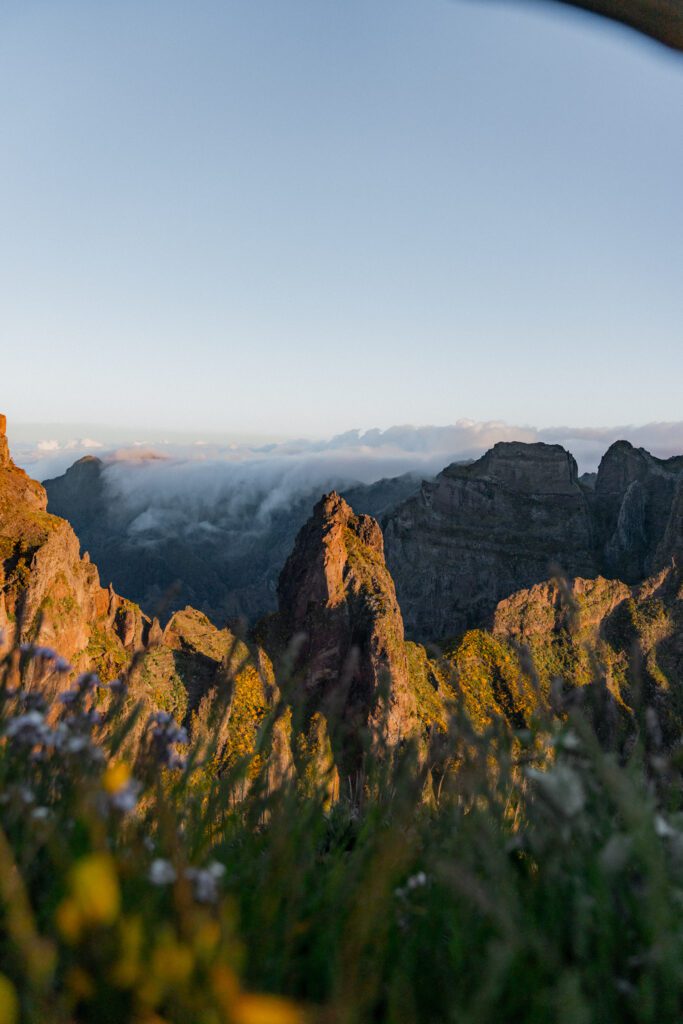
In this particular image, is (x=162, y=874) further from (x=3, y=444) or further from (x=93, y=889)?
(x=3, y=444)

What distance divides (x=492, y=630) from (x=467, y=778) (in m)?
137

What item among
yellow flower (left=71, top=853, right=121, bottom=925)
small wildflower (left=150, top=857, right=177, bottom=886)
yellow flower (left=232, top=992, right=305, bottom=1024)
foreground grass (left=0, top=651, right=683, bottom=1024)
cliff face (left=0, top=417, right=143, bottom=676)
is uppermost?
yellow flower (left=71, top=853, right=121, bottom=925)

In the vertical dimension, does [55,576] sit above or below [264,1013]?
below

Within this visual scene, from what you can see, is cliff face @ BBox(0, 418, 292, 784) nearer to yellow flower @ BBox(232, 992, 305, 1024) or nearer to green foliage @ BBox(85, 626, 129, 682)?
green foliage @ BBox(85, 626, 129, 682)

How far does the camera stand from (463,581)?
198 meters

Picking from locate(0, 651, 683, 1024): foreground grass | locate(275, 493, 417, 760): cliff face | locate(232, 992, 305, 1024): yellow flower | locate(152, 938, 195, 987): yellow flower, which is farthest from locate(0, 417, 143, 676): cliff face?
locate(232, 992, 305, 1024): yellow flower

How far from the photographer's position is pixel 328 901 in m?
2.41

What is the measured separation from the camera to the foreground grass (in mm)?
1242

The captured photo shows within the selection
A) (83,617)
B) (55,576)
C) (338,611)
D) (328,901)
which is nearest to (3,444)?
(55,576)

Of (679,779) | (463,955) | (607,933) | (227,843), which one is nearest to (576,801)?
(607,933)

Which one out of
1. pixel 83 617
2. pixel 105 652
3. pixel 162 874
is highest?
pixel 162 874

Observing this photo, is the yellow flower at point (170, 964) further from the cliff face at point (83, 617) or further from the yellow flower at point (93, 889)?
the cliff face at point (83, 617)

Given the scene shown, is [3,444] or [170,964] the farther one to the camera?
[3,444]

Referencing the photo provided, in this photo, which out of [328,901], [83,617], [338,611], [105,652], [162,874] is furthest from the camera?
[338,611]
